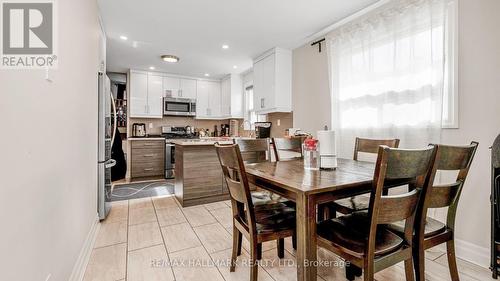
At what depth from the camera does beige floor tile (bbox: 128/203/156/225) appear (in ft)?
8.61

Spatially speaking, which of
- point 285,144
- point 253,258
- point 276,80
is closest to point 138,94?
point 276,80

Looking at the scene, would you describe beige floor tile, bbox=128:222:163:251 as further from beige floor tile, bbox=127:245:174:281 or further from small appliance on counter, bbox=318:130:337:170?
small appliance on counter, bbox=318:130:337:170

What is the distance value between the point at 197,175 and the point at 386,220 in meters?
2.55

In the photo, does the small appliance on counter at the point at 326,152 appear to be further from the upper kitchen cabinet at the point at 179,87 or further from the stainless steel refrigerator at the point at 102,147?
the upper kitchen cabinet at the point at 179,87

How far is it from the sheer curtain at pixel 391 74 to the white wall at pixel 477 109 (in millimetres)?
149

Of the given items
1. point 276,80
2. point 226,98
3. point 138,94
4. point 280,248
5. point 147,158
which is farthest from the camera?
point 226,98

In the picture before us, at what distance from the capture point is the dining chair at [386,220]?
0.98 meters

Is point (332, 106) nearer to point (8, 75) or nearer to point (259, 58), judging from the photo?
point (259, 58)

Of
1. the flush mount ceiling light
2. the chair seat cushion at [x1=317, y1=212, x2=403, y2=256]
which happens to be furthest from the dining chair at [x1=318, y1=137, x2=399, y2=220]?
the flush mount ceiling light

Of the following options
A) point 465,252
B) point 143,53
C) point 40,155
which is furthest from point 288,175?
point 143,53

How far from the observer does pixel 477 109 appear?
1812mm

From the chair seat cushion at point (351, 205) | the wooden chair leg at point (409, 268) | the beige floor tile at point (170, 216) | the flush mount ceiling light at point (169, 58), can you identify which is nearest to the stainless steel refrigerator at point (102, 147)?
the beige floor tile at point (170, 216)

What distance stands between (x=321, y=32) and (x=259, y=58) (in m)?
1.36

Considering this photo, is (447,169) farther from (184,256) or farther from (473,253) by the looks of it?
(184,256)
